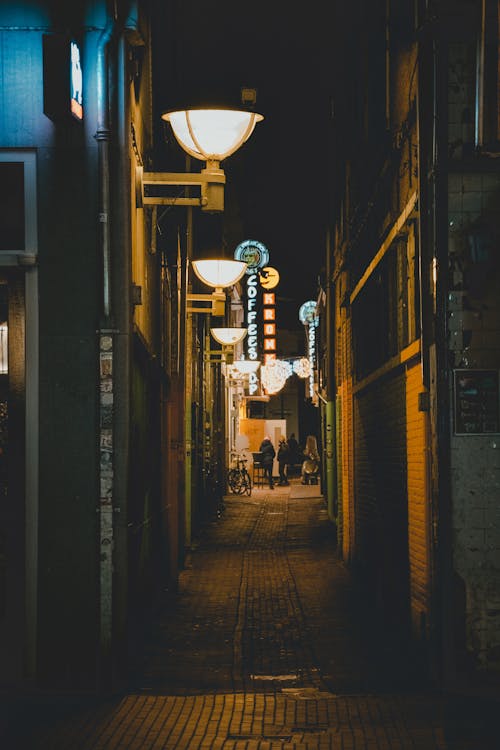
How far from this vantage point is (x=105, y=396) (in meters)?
8.55

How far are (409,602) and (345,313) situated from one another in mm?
8098

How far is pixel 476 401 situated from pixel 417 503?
2.07 meters

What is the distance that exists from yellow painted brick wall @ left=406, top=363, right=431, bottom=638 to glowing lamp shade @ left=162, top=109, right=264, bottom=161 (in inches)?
108

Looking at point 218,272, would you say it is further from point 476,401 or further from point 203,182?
point 476,401

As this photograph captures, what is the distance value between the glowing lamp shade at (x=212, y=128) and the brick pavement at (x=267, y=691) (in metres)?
4.72

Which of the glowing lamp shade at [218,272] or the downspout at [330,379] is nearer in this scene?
the glowing lamp shade at [218,272]

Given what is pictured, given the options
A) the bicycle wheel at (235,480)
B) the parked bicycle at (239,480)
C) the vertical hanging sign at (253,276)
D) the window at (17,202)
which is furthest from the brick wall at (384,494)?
the vertical hanging sign at (253,276)

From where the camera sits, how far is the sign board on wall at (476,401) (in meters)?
8.38

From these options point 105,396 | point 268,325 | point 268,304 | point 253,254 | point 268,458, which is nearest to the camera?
point 105,396

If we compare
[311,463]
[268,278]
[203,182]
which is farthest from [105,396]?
[268,278]

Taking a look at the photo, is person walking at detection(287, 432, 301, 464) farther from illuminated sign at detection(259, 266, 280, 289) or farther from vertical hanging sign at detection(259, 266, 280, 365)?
illuminated sign at detection(259, 266, 280, 289)

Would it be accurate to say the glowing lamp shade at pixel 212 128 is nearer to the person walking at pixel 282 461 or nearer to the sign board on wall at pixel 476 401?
the sign board on wall at pixel 476 401

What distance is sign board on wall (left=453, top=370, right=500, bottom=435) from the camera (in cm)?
838

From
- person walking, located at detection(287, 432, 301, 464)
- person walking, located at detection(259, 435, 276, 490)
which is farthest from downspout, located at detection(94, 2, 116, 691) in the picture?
person walking, located at detection(287, 432, 301, 464)
